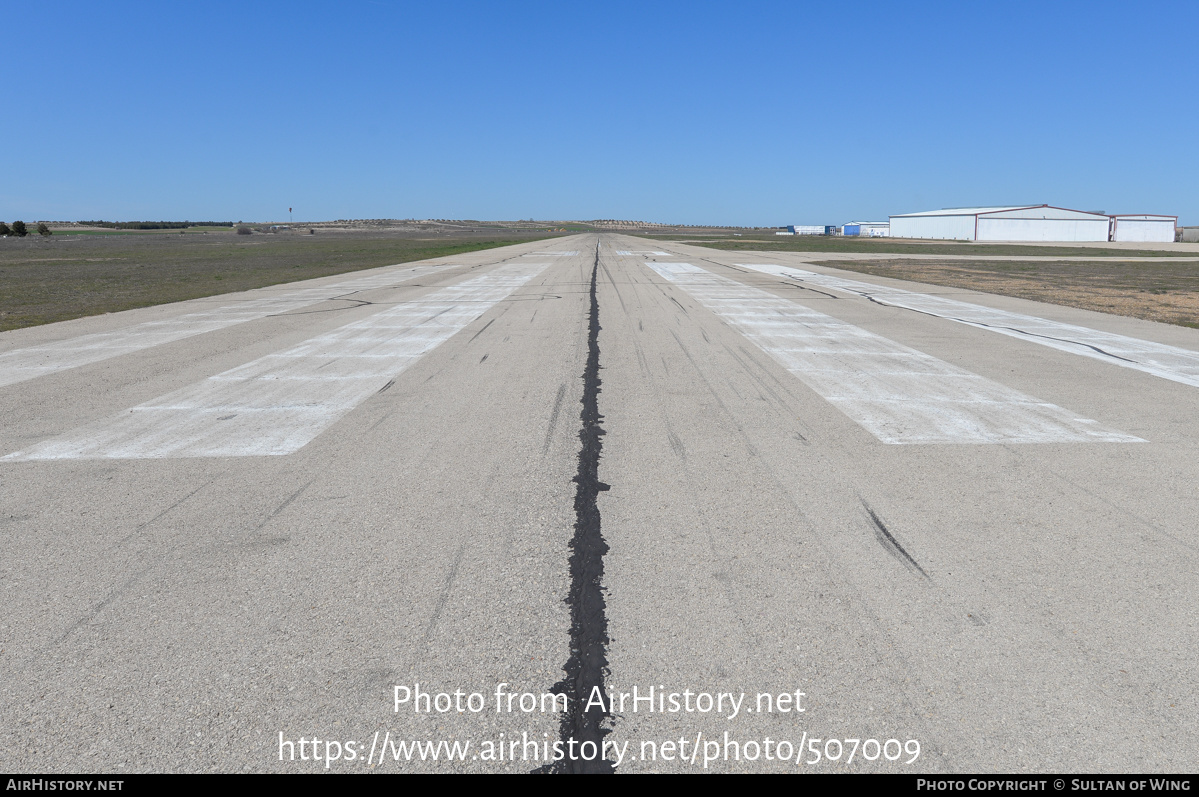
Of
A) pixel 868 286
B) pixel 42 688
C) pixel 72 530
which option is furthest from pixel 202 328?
pixel 868 286

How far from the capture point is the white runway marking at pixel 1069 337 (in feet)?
33.6

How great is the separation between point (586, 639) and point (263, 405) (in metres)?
5.81

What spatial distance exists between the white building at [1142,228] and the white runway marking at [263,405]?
4447 inches

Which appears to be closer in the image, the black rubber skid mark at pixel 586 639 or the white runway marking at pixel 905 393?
the black rubber skid mark at pixel 586 639

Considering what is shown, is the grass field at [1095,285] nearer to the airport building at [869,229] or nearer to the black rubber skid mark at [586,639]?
the black rubber skid mark at [586,639]

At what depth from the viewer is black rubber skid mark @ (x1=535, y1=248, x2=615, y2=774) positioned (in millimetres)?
2787

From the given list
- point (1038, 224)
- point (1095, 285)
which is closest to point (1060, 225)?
point (1038, 224)

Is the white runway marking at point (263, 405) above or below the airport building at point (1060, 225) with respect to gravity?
below

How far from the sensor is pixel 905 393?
8.52 m

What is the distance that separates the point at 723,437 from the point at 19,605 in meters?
4.95

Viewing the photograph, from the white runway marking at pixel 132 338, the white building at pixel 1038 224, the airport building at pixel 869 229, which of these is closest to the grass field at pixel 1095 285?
the white runway marking at pixel 132 338

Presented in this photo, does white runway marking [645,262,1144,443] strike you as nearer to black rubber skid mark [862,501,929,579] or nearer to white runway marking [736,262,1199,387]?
black rubber skid mark [862,501,929,579]

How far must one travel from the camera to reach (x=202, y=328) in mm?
14148

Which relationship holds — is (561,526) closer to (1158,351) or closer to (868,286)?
(1158,351)
